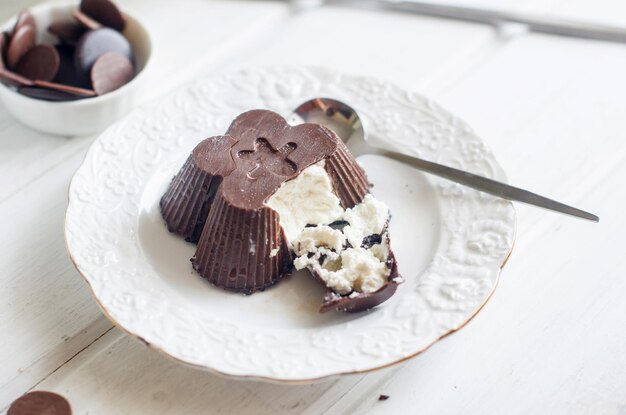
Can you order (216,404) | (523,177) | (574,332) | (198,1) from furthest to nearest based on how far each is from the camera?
(198,1)
(523,177)
(574,332)
(216,404)

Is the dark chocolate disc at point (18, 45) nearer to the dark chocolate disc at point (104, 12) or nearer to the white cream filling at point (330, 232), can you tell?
the dark chocolate disc at point (104, 12)

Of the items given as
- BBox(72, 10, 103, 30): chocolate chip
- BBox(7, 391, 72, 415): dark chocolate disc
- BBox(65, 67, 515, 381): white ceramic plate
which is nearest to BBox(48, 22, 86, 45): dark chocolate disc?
BBox(72, 10, 103, 30): chocolate chip

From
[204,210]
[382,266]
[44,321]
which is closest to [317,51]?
[204,210]

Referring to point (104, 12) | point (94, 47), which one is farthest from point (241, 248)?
point (104, 12)

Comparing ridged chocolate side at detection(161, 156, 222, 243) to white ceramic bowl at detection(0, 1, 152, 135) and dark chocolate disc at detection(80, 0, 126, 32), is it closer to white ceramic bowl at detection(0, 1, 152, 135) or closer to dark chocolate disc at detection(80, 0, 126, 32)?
white ceramic bowl at detection(0, 1, 152, 135)

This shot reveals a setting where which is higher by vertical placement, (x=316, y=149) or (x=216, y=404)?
(x=316, y=149)

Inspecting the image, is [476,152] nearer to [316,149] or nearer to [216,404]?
[316,149]

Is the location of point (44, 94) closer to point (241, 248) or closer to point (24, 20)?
point (24, 20)
